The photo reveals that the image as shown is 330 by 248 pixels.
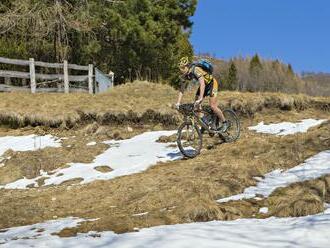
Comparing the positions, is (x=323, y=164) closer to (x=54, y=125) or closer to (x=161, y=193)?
(x=161, y=193)

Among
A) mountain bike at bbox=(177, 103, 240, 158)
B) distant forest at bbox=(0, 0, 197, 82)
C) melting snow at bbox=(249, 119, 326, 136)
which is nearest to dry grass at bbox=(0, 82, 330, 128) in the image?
melting snow at bbox=(249, 119, 326, 136)

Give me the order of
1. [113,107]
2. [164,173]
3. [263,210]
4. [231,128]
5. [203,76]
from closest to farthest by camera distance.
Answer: [263,210] → [164,173] → [203,76] → [231,128] → [113,107]

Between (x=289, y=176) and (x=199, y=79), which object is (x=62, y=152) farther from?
(x=289, y=176)

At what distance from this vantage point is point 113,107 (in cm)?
1658

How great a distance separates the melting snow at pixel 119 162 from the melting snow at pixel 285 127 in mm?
2939

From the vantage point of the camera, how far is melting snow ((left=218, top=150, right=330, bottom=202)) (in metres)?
8.51

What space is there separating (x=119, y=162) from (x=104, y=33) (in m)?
17.9

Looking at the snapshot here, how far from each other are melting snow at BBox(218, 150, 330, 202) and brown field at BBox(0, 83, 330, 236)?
0.20m

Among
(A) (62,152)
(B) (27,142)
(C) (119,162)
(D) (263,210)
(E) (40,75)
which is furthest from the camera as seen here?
A: (E) (40,75)

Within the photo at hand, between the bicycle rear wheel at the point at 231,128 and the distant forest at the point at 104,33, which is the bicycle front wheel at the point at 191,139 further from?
the distant forest at the point at 104,33

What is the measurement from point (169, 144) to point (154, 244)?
319 inches

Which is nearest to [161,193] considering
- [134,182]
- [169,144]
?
[134,182]

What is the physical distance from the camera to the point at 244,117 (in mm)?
16297

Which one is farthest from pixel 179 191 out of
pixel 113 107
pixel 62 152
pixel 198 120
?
pixel 113 107
